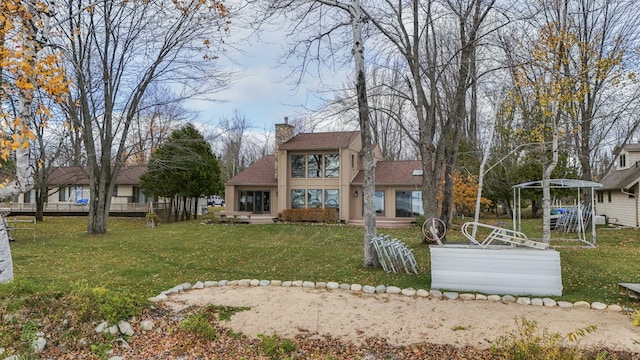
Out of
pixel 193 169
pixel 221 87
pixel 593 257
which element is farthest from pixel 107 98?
pixel 593 257

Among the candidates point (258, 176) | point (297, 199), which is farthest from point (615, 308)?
point (258, 176)

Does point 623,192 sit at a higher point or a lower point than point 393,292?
higher

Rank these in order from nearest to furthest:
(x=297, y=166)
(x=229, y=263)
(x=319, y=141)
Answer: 1. (x=229, y=263)
2. (x=319, y=141)
3. (x=297, y=166)

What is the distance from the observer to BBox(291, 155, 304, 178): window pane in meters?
22.3

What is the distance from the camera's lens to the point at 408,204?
21484 mm

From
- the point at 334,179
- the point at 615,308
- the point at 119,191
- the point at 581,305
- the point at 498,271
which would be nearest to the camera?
the point at 615,308

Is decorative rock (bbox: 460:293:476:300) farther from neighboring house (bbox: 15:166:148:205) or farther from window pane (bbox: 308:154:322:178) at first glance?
neighboring house (bbox: 15:166:148:205)

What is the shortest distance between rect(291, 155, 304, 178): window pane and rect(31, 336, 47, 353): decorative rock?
1835 cm

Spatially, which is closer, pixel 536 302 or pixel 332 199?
pixel 536 302

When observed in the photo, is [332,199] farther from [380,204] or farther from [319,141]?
[319,141]

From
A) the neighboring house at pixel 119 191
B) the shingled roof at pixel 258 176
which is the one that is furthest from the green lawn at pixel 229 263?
the neighboring house at pixel 119 191

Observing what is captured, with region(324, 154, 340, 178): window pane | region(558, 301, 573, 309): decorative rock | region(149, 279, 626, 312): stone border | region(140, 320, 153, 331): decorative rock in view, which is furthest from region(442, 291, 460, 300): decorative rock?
region(324, 154, 340, 178): window pane

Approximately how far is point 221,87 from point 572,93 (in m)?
11.8

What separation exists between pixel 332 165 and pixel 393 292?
51.9 feet
